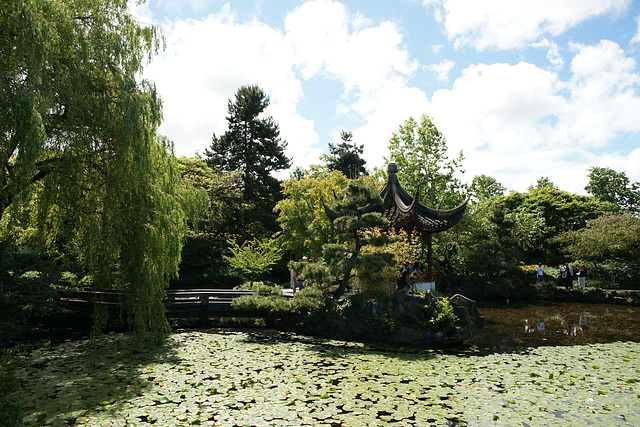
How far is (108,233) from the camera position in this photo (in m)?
8.15

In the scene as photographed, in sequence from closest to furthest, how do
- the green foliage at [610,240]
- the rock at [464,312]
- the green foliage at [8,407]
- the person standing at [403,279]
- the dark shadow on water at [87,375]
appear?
the green foliage at [8,407], the dark shadow on water at [87,375], the rock at [464,312], the person standing at [403,279], the green foliage at [610,240]

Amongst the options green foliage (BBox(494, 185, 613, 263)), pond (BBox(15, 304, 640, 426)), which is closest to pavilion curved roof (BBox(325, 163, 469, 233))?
pond (BBox(15, 304, 640, 426))

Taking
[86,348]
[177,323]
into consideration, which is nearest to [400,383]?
[86,348]

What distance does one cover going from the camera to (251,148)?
3139cm

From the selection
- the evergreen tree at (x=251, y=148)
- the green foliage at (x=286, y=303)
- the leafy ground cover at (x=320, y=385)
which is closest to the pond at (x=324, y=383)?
the leafy ground cover at (x=320, y=385)

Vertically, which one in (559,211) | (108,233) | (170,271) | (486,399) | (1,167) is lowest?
(486,399)

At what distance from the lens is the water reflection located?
10469mm

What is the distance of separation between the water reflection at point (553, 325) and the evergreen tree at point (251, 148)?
17.6 metres

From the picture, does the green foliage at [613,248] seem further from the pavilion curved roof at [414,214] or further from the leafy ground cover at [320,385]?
the leafy ground cover at [320,385]

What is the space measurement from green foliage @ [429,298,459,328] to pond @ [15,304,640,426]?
2.88 ft

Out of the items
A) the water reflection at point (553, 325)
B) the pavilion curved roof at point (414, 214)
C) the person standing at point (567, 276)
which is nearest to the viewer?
the water reflection at point (553, 325)

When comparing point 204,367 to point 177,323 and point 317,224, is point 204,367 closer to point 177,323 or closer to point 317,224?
point 177,323

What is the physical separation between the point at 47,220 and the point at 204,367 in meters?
4.52

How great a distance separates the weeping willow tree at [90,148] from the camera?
650cm
